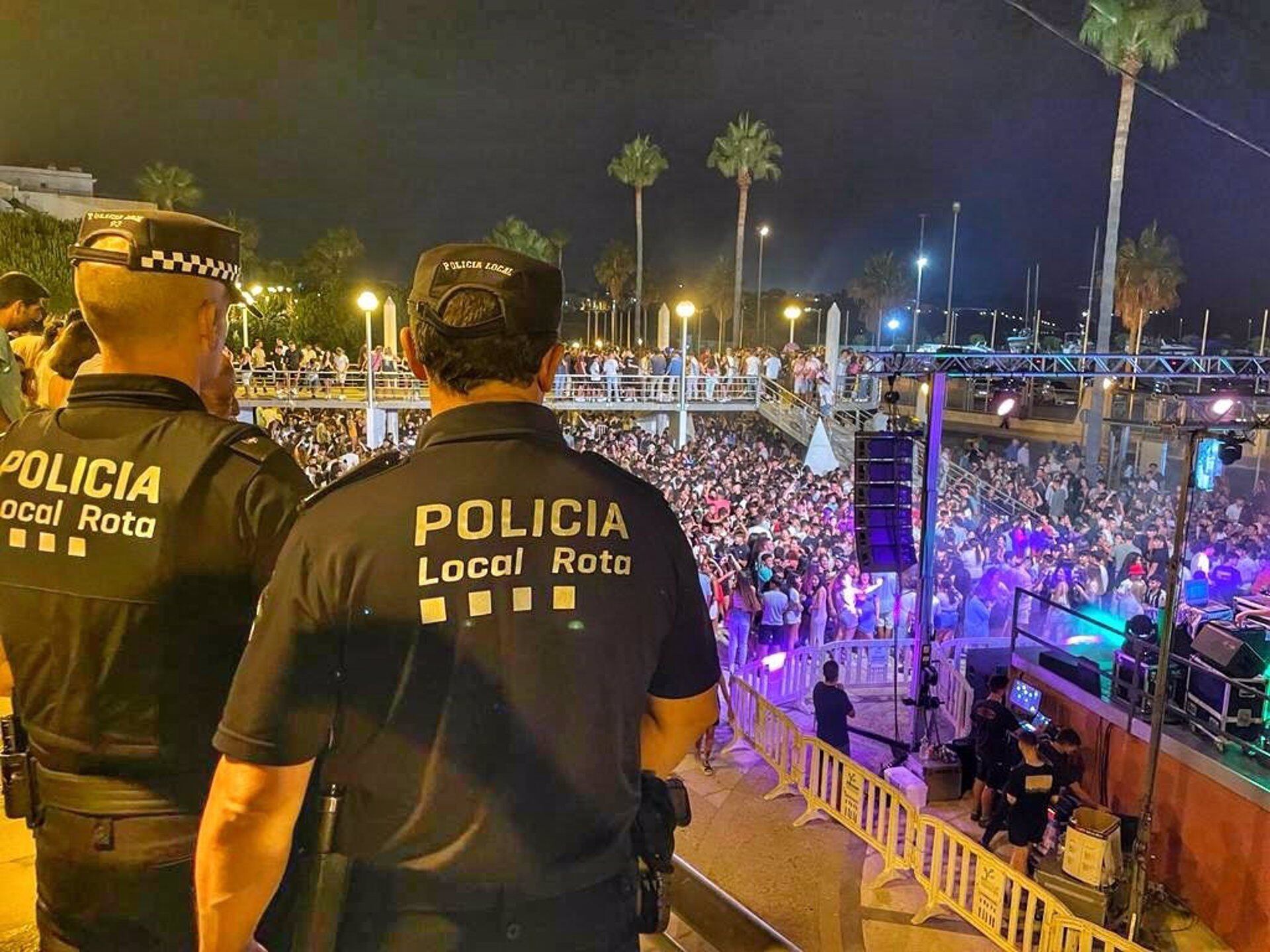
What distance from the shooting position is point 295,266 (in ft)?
169

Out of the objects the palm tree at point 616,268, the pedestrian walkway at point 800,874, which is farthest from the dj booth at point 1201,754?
the palm tree at point 616,268

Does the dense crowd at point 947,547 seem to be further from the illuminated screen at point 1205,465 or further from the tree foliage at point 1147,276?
the tree foliage at point 1147,276

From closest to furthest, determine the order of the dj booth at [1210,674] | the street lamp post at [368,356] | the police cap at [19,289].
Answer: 1. the police cap at [19,289]
2. the dj booth at [1210,674]
3. the street lamp post at [368,356]

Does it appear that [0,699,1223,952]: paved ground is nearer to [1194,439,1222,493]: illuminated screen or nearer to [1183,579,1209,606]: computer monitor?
[1194,439,1222,493]: illuminated screen

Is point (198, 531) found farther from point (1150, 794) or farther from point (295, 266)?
point (295, 266)

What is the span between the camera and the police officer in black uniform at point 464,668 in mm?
1262


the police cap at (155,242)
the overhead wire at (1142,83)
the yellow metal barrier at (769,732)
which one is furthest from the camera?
the overhead wire at (1142,83)

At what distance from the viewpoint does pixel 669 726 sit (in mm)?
1593

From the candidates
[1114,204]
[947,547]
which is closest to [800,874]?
[947,547]

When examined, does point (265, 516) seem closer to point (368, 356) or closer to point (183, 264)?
point (183, 264)

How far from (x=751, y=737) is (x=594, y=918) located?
305 inches

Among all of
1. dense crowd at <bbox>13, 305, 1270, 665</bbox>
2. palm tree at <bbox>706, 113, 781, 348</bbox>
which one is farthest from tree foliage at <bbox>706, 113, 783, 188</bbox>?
dense crowd at <bbox>13, 305, 1270, 665</bbox>

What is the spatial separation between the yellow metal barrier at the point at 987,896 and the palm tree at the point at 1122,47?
20.7 m

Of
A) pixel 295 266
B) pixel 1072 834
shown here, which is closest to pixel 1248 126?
pixel 1072 834
